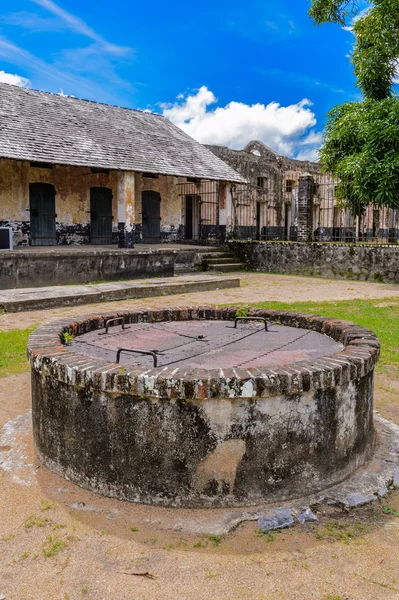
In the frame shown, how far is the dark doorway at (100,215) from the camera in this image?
18484 mm

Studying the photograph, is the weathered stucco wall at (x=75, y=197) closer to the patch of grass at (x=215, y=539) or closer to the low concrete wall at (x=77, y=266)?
the low concrete wall at (x=77, y=266)

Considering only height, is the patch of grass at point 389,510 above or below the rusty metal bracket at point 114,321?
below

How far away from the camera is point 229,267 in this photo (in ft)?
59.3

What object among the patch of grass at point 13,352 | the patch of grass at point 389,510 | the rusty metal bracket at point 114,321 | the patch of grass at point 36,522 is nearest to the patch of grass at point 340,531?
the patch of grass at point 389,510

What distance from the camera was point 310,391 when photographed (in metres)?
2.90

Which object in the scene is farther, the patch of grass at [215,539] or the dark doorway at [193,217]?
the dark doorway at [193,217]

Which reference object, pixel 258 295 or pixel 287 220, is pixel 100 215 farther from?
pixel 287 220

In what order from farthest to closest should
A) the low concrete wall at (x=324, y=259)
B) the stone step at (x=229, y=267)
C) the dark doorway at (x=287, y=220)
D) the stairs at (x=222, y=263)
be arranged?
the dark doorway at (x=287, y=220), the stone step at (x=229, y=267), the stairs at (x=222, y=263), the low concrete wall at (x=324, y=259)

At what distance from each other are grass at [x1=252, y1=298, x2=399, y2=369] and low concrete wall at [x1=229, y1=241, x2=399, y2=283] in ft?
13.5

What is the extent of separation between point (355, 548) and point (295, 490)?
1.59 ft

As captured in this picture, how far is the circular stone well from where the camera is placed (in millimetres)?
2785

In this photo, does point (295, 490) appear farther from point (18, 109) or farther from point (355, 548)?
point (18, 109)

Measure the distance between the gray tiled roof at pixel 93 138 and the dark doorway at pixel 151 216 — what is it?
2.03 metres

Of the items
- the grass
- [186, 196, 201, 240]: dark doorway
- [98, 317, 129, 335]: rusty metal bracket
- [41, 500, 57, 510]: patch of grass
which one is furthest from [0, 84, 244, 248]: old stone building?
[41, 500, 57, 510]: patch of grass
